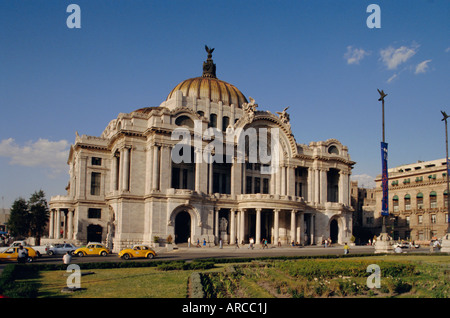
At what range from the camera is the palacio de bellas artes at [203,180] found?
2493 inches

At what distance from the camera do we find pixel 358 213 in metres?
111

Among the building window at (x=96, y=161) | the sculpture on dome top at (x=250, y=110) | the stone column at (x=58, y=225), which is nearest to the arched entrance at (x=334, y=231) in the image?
the sculpture on dome top at (x=250, y=110)

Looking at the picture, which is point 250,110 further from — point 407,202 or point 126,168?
point 407,202

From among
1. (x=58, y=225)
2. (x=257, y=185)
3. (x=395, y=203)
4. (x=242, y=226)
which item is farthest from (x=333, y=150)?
(x=58, y=225)

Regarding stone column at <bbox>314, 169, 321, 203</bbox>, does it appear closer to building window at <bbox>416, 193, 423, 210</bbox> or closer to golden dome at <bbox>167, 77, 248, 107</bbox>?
golden dome at <bbox>167, 77, 248, 107</bbox>

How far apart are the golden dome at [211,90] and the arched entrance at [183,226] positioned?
73.2 feet

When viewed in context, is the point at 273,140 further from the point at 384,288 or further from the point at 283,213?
the point at 384,288

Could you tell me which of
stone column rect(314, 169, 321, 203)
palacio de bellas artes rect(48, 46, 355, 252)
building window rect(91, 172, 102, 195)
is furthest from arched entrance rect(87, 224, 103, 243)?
stone column rect(314, 169, 321, 203)

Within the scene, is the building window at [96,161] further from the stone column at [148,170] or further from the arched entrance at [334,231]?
the arched entrance at [334,231]

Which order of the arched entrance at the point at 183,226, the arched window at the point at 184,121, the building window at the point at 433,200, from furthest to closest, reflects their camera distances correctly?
the building window at the point at 433,200
the arched entrance at the point at 183,226
the arched window at the point at 184,121

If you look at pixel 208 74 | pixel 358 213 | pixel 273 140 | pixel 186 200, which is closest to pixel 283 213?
pixel 273 140

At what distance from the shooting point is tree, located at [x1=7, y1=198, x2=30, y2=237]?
282 feet

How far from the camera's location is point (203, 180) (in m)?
66.4

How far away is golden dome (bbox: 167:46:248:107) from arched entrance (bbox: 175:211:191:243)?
2230 centimetres
